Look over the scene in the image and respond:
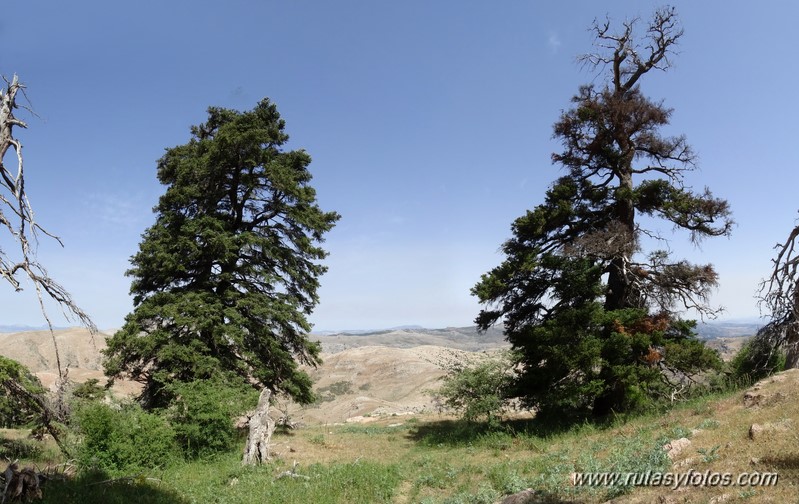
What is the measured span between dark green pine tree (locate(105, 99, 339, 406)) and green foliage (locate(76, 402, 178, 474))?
3844 mm

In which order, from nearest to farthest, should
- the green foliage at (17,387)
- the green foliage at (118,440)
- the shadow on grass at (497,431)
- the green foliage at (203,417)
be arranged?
the green foliage at (17,387), the green foliage at (118,440), the green foliage at (203,417), the shadow on grass at (497,431)

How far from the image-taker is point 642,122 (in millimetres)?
16562

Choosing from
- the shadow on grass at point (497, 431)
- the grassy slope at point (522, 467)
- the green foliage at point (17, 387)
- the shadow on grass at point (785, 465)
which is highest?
the green foliage at point (17, 387)

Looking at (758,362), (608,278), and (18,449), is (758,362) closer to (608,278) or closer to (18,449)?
(608,278)

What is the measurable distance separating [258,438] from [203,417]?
74.1 inches

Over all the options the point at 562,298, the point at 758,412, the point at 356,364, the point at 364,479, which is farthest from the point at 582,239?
the point at 356,364

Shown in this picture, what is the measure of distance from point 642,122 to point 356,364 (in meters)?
80.4

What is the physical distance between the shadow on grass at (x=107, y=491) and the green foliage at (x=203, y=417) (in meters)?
2.85

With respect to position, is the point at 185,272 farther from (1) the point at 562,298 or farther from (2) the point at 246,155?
(1) the point at 562,298

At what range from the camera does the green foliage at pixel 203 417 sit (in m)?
13.7

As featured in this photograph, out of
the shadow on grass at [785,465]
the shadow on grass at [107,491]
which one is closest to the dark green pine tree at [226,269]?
the shadow on grass at [107,491]

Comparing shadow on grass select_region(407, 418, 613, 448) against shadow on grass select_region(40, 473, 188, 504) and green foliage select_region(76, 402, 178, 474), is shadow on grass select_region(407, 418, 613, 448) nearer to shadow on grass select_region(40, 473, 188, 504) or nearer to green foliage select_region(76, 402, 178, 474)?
green foliage select_region(76, 402, 178, 474)

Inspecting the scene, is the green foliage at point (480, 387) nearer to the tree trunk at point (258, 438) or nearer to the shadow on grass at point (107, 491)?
the tree trunk at point (258, 438)

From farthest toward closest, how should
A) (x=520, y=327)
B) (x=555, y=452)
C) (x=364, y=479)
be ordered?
(x=520, y=327) → (x=555, y=452) → (x=364, y=479)
